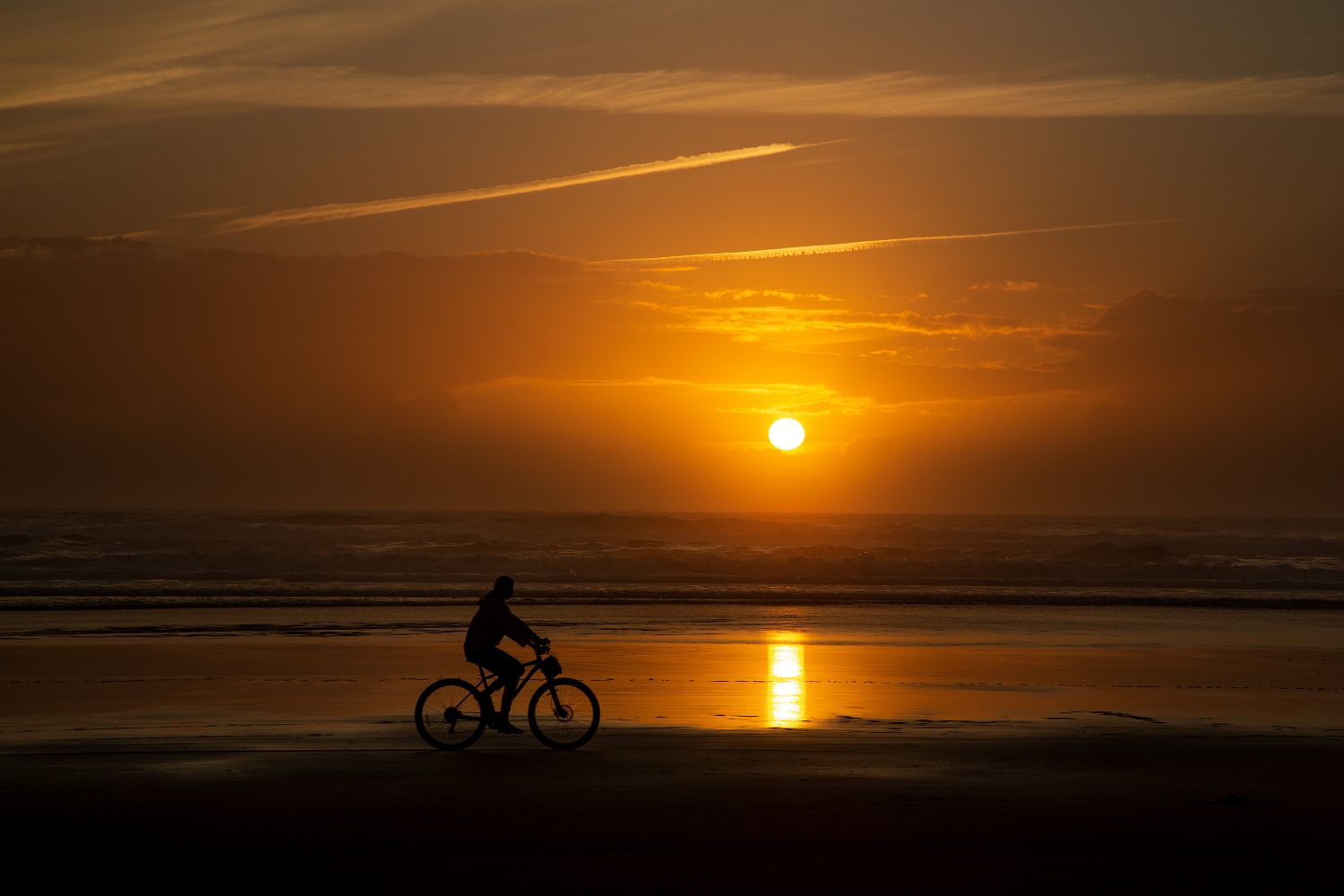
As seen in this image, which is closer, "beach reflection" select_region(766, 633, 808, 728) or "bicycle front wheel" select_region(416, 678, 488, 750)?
"bicycle front wheel" select_region(416, 678, 488, 750)

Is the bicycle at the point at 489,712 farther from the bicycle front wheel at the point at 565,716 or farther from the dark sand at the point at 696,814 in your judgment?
the dark sand at the point at 696,814

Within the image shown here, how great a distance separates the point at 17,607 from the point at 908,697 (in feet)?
90.2

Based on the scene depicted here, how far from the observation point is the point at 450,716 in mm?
14102

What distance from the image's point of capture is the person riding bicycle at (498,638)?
1392 cm

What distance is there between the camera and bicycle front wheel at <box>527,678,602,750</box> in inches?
555

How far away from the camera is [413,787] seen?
11.7m

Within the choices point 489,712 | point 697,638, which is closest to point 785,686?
point 489,712

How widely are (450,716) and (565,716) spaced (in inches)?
52.4

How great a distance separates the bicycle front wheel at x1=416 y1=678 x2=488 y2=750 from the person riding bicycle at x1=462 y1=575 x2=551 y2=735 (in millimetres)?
269

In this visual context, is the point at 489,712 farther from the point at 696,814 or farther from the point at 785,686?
the point at 785,686

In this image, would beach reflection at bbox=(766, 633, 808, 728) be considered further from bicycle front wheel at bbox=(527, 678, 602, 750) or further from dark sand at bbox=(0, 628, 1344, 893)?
bicycle front wheel at bbox=(527, 678, 602, 750)

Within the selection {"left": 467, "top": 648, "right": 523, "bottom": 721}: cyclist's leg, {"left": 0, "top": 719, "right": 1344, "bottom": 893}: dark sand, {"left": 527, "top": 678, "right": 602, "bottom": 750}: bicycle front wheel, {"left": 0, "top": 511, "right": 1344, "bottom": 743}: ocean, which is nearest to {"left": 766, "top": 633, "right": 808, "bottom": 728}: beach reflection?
{"left": 0, "top": 511, "right": 1344, "bottom": 743}: ocean

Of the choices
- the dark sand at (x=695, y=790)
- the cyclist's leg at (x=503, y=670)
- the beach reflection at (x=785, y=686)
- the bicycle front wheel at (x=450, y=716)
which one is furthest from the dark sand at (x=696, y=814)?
the beach reflection at (x=785, y=686)

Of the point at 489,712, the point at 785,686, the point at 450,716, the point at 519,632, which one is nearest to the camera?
the point at 519,632
